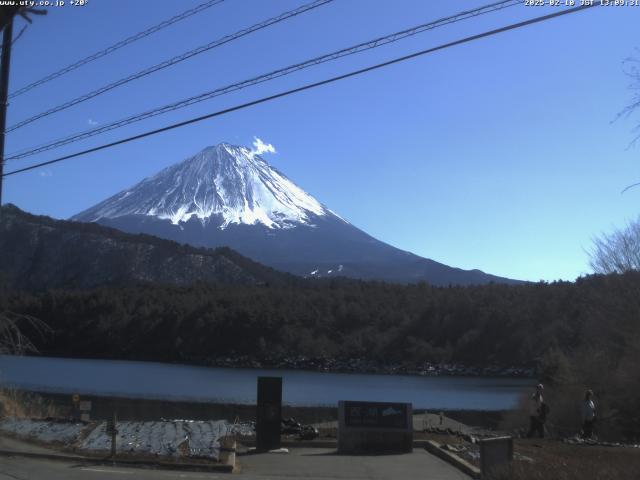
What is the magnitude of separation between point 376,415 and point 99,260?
162m

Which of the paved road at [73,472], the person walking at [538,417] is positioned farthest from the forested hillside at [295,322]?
the paved road at [73,472]

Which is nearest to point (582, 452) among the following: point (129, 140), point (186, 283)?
point (129, 140)

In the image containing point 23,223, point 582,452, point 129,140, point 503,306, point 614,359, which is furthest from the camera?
point 23,223

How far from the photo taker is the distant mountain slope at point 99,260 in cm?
16575

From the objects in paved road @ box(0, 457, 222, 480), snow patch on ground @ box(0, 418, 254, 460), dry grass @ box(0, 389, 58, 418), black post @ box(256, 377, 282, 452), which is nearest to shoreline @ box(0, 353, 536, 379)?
dry grass @ box(0, 389, 58, 418)

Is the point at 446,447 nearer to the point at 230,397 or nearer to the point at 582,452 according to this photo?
the point at 582,452

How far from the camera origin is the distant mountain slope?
16575 cm

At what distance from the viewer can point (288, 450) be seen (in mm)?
17000

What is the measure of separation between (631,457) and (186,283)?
501 ft

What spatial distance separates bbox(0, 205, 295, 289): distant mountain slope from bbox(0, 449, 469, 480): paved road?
492 feet

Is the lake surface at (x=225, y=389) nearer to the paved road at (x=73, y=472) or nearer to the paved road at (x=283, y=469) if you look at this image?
the paved road at (x=283, y=469)

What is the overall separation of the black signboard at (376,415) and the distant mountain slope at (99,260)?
149m

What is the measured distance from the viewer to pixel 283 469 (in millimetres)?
14234

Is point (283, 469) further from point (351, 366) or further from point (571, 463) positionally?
point (351, 366)
